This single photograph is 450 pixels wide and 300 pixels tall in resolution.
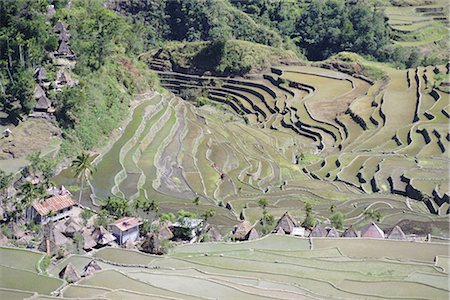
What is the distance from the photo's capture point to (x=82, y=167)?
85.0 feet

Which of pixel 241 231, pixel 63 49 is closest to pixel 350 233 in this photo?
pixel 241 231

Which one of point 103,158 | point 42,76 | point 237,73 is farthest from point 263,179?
point 237,73

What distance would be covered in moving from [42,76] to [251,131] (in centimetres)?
1494

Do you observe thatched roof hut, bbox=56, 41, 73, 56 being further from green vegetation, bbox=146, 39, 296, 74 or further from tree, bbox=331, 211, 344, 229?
green vegetation, bbox=146, 39, 296, 74

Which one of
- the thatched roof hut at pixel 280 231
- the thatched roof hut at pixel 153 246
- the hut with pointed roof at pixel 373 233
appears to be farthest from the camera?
the thatched roof hut at pixel 280 231

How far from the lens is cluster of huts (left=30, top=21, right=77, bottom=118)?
3121cm

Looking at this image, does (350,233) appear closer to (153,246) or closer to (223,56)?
(153,246)

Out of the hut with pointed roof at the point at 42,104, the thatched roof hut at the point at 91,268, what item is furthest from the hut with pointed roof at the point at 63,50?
the thatched roof hut at the point at 91,268

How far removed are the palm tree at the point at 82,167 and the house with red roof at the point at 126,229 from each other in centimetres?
273

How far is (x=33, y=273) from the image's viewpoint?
19641 mm

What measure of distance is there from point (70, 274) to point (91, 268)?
2.10 feet

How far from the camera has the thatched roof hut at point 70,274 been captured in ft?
64.5

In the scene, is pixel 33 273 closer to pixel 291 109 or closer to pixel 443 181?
pixel 443 181

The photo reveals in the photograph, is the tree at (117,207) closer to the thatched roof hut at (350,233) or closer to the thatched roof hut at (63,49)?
the thatched roof hut at (350,233)
